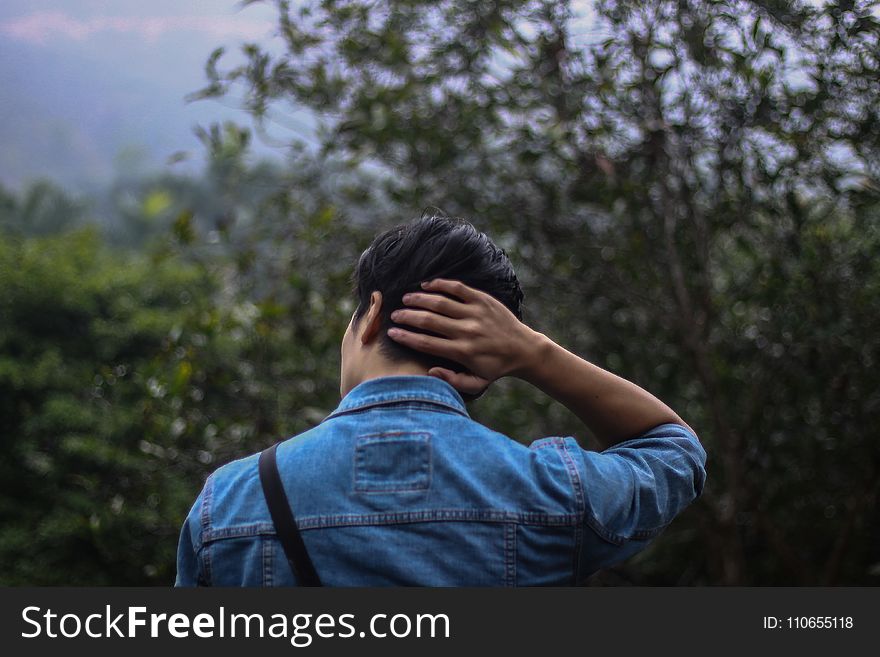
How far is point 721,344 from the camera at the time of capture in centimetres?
306

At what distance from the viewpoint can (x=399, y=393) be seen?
117cm

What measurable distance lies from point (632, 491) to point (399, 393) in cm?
36

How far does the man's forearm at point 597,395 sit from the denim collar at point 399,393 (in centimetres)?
13

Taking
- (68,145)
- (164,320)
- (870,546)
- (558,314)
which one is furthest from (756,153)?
(68,145)

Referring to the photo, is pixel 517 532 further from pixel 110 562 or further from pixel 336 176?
pixel 110 562

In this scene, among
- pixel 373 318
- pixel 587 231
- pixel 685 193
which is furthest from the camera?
pixel 587 231

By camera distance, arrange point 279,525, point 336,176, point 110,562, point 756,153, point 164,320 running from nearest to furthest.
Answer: point 279,525 → point 756,153 → point 336,176 → point 110,562 → point 164,320

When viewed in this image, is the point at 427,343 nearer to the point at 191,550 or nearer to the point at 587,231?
the point at 191,550

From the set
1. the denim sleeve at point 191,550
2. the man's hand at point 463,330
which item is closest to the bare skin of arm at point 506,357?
the man's hand at point 463,330

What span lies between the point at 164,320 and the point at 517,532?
3.81 meters

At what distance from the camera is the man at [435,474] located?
1.10 m

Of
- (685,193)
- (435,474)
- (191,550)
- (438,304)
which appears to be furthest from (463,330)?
(685,193)

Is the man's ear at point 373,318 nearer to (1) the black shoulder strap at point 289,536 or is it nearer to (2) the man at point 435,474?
(2) the man at point 435,474

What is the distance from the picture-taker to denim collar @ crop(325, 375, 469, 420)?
1.17 m
